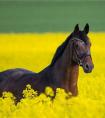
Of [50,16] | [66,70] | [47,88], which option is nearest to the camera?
[47,88]

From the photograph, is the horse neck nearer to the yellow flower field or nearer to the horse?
the horse

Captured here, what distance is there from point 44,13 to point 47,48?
16.5 m

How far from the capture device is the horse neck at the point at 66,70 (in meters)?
12.1

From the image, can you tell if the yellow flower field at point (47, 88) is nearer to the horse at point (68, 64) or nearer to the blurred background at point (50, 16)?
the horse at point (68, 64)

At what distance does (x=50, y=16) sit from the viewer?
172 feet

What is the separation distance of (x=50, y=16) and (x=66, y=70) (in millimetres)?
40349

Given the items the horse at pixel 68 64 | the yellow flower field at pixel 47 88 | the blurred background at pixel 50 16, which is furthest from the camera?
the blurred background at pixel 50 16

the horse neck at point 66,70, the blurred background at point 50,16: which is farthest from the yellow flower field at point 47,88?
the blurred background at point 50,16

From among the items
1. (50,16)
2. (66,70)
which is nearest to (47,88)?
(66,70)

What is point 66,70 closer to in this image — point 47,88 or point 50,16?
point 47,88

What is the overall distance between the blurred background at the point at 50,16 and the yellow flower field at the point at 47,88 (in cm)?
233

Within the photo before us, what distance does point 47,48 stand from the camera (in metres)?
36.7

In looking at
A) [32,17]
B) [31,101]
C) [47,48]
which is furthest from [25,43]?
[31,101]

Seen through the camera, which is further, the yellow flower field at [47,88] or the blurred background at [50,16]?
the blurred background at [50,16]
